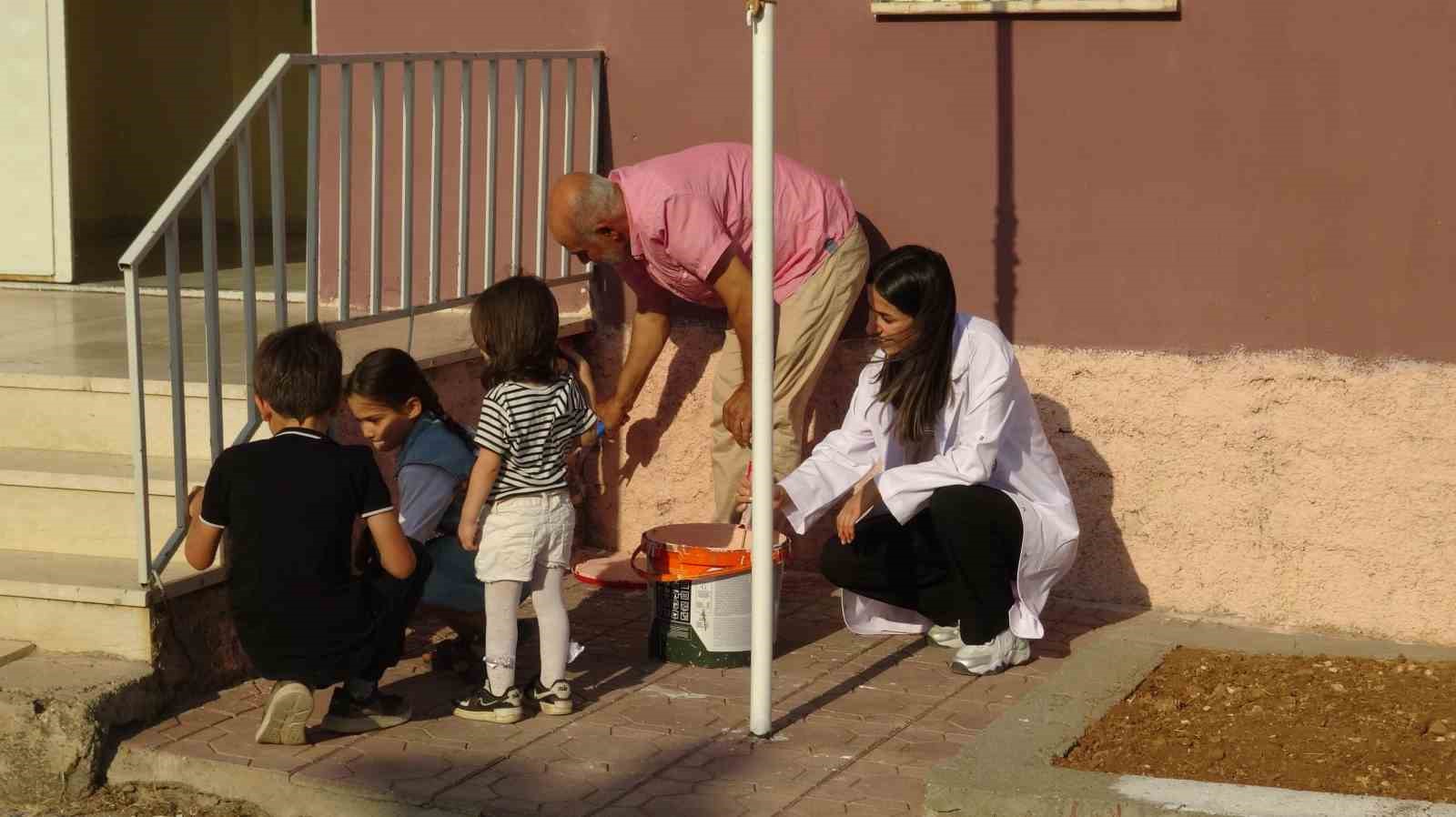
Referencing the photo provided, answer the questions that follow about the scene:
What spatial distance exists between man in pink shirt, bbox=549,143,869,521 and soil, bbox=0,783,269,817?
2088 mm

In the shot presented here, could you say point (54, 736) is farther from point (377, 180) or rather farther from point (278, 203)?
point (377, 180)

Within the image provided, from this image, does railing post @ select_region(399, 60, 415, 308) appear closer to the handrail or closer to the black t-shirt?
the handrail

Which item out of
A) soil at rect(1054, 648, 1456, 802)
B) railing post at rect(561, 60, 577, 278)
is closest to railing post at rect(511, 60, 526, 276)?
railing post at rect(561, 60, 577, 278)

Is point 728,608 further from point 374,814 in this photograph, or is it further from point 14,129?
point 14,129

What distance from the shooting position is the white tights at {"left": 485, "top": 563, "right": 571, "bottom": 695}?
4969mm

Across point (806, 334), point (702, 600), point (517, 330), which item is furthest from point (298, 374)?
point (806, 334)

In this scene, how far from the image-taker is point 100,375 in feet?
18.6

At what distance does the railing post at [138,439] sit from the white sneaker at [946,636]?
7.52 ft

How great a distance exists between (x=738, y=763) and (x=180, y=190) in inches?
79.5

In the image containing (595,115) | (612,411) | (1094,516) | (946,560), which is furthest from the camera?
(595,115)

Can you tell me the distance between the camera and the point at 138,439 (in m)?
4.80

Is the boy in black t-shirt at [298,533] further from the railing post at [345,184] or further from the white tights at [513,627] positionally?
the railing post at [345,184]

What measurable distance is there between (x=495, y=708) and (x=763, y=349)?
1208mm

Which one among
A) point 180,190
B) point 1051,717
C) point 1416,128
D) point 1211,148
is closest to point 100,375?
point 180,190
